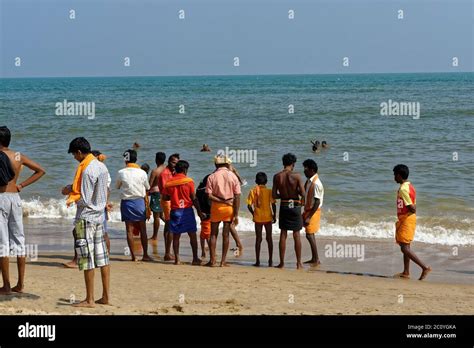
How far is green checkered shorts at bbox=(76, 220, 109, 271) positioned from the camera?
22.9ft

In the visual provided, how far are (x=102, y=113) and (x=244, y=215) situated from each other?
90.5ft

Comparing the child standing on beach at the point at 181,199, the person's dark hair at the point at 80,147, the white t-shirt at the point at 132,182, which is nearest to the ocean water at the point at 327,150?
the child standing on beach at the point at 181,199

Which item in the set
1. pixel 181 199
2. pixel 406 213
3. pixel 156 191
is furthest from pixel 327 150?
pixel 181 199

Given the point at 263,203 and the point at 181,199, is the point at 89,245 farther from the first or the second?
the point at 263,203

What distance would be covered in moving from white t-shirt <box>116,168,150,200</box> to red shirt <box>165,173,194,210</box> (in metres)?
0.36

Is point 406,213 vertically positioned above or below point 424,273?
above

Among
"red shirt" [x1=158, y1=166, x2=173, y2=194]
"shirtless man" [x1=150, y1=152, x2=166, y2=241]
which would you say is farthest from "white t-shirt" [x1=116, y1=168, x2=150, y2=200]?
"shirtless man" [x1=150, y1=152, x2=166, y2=241]

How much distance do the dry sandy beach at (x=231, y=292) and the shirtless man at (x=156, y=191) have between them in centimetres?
139

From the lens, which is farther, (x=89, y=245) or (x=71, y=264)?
(x=71, y=264)

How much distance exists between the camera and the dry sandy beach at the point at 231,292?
741cm

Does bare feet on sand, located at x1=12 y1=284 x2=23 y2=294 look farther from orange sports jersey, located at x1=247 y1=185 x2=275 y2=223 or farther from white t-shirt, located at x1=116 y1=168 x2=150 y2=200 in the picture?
orange sports jersey, located at x1=247 y1=185 x2=275 y2=223

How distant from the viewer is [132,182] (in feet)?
32.8

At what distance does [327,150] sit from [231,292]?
16738 millimetres
